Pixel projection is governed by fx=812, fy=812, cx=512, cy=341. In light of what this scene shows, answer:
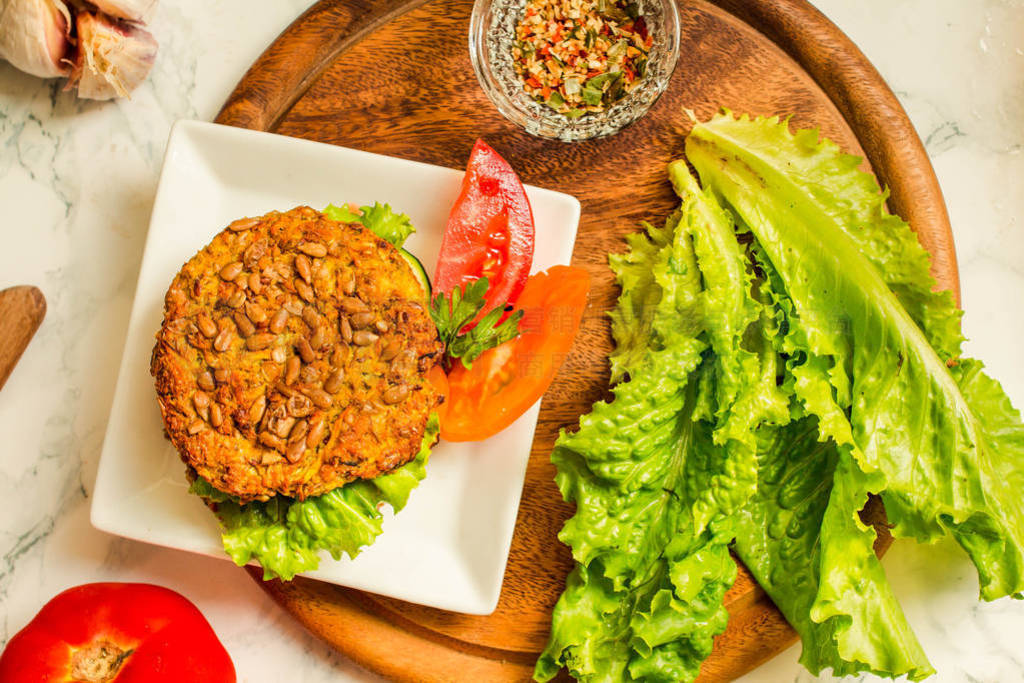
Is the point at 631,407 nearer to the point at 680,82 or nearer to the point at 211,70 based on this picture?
the point at 680,82

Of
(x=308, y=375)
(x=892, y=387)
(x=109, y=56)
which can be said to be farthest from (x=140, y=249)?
(x=892, y=387)

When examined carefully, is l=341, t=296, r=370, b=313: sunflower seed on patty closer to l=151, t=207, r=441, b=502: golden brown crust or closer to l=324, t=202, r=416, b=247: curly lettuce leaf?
l=151, t=207, r=441, b=502: golden brown crust

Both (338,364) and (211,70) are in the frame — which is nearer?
(338,364)

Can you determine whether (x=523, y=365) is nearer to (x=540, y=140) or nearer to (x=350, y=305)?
(x=350, y=305)

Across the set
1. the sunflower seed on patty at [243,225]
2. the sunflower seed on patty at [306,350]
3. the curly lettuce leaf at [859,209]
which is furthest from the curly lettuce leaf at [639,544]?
the sunflower seed on patty at [243,225]

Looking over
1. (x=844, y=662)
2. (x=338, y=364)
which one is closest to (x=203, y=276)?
(x=338, y=364)

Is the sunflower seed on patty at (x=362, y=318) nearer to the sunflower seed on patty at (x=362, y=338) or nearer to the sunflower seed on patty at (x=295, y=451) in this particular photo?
the sunflower seed on patty at (x=362, y=338)
